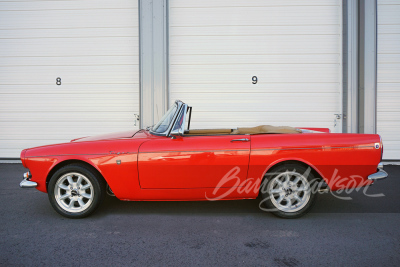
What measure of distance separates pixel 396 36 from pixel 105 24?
255 inches

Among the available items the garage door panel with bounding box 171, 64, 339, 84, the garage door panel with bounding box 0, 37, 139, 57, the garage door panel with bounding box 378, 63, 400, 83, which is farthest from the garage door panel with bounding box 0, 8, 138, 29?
the garage door panel with bounding box 378, 63, 400, 83

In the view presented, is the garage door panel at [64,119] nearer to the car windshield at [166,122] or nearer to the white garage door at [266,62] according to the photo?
the white garage door at [266,62]

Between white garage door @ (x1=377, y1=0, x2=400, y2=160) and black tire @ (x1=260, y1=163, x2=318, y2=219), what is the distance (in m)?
4.44

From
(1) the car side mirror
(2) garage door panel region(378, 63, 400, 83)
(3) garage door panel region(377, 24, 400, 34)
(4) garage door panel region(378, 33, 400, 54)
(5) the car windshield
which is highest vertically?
(3) garage door panel region(377, 24, 400, 34)

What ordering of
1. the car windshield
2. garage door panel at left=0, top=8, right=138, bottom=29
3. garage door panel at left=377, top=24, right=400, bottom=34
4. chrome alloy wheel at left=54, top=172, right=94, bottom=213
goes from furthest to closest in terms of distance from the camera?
garage door panel at left=0, top=8, right=138, bottom=29
garage door panel at left=377, top=24, right=400, bottom=34
the car windshield
chrome alloy wheel at left=54, top=172, right=94, bottom=213

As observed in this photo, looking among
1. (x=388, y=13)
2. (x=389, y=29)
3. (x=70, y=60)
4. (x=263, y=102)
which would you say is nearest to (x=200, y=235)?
(x=263, y=102)

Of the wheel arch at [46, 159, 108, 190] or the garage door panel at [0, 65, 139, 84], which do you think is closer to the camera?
the wheel arch at [46, 159, 108, 190]

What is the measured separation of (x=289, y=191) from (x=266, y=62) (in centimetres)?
407

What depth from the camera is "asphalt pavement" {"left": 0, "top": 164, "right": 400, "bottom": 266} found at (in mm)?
2260

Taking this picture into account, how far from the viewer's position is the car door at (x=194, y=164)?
302 centimetres

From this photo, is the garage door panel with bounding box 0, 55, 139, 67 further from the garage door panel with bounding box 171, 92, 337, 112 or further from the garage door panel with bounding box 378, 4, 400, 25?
the garage door panel with bounding box 378, 4, 400, 25

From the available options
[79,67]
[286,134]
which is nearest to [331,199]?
[286,134]

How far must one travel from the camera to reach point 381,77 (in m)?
6.47

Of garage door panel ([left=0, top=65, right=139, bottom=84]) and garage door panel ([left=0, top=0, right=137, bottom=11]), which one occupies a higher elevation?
garage door panel ([left=0, top=0, right=137, bottom=11])
